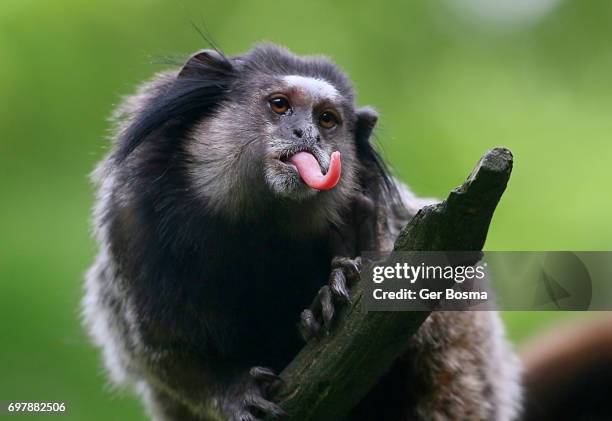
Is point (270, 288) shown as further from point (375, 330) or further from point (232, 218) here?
point (375, 330)

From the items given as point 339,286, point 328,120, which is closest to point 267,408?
point 339,286

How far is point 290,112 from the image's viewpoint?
2691 mm

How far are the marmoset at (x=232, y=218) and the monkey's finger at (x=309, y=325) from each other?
8.3 inches

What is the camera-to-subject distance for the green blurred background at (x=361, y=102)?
3.81m

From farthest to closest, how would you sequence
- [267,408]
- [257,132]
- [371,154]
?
[371,154], [257,132], [267,408]

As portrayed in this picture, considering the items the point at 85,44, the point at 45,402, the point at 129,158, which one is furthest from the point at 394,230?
the point at 85,44

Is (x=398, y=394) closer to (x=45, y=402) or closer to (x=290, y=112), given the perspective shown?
(x=290, y=112)

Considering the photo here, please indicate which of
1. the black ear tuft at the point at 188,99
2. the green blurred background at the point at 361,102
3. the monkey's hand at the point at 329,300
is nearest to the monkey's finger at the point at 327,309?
the monkey's hand at the point at 329,300

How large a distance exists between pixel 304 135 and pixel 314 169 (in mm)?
113

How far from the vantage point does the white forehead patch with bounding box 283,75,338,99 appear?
271 cm

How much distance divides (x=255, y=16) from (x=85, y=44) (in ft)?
2.56

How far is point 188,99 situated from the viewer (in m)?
2.84

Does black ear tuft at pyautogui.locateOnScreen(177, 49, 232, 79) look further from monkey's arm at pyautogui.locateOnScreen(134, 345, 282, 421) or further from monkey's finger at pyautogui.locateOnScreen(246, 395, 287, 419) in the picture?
monkey's finger at pyautogui.locateOnScreen(246, 395, 287, 419)

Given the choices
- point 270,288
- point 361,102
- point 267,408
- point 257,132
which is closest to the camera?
point 267,408
